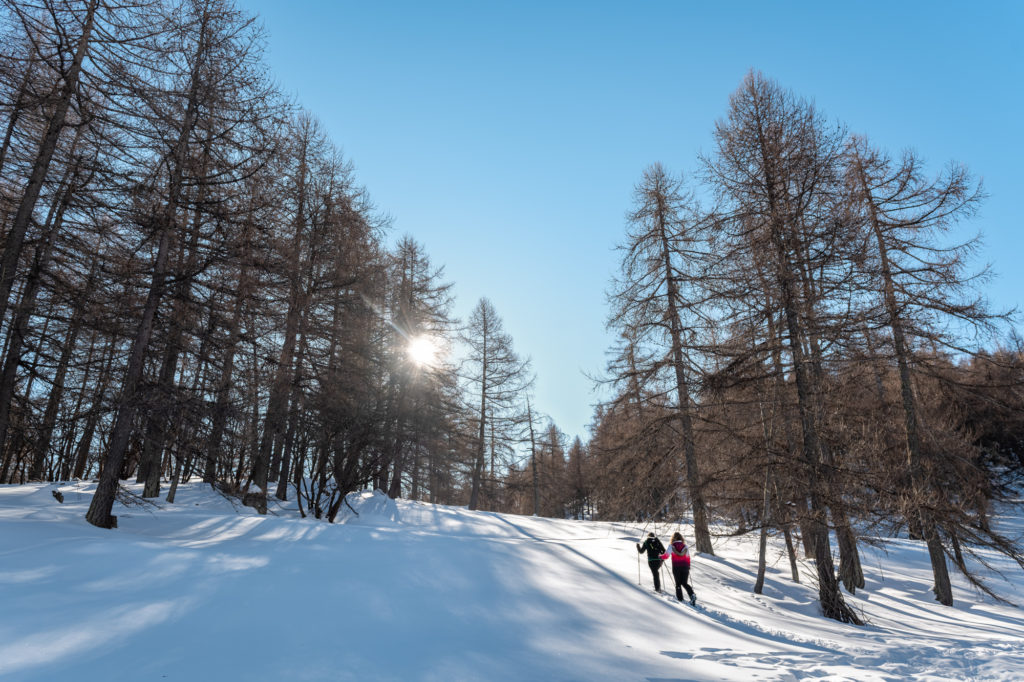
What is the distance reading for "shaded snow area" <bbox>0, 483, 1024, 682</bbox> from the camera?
4059 mm

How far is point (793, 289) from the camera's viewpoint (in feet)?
31.5

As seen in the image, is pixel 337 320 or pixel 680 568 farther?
pixel 337 320

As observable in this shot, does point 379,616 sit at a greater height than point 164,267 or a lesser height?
lesser

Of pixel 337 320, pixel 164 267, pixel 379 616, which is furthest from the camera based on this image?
pixel 337 320

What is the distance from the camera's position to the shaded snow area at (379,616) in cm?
406

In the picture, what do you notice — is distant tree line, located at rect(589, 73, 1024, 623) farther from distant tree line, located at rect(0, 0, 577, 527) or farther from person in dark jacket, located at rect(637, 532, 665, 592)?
distant tree line, located at rect(0, 0, 577, 527)

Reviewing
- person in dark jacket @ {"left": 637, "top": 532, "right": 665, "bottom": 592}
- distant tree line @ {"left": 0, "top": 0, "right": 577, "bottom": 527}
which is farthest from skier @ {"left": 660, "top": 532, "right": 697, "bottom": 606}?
distant tree line @ {"left": 0, "top": 0, "right": 577, "bottom": 527}

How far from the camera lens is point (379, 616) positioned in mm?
5492

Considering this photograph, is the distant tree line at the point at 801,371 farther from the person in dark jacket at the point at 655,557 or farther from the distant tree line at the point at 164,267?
the distant tree line at the point at 164,267

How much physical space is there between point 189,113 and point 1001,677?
48.0 ft

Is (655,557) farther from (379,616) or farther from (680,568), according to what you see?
(379,616)

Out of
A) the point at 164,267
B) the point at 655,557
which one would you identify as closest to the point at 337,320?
the point at 164,267

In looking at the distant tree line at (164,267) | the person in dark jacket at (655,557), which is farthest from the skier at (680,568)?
the distant tree line at (164,267)

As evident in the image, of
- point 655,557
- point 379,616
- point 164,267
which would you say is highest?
point 164,267
